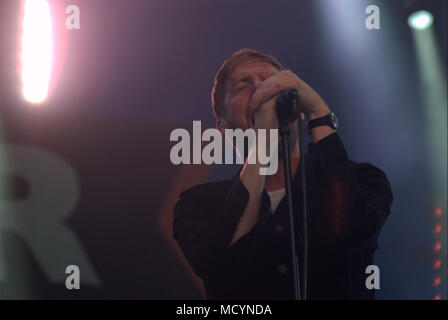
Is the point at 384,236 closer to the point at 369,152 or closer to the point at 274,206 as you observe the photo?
the point at 369,152

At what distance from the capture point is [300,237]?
4.74ft

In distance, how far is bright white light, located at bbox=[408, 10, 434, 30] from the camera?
6.44 ft

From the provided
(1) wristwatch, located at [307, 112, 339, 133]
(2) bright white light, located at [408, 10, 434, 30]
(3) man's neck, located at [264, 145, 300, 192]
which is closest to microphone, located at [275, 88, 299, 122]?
(1) wristwatch, located at [307, 112, 339, 133]

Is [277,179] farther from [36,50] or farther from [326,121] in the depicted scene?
[36,50]

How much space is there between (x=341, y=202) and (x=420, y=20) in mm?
1125

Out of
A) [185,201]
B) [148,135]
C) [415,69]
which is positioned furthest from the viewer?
[415,69]

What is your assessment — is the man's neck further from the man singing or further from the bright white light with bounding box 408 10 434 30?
the bright white light with bounding box 408 10 434 30

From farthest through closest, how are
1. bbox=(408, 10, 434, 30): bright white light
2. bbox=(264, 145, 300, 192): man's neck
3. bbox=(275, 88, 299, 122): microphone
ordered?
bbox=(408, 10, 434, 30): bright white light → bbox=(264, 145, 300, 192): man's neck → bbox=(275, 88, 299, 122): microphone

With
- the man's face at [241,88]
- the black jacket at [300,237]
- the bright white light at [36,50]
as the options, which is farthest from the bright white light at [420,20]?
the bright white light at [36,50]

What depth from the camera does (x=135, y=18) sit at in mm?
1886

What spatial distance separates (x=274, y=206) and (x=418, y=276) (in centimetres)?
80

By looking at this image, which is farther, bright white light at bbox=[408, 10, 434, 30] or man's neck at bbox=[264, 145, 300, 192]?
bright white light at bbox=[408, 10, 434, 30]
